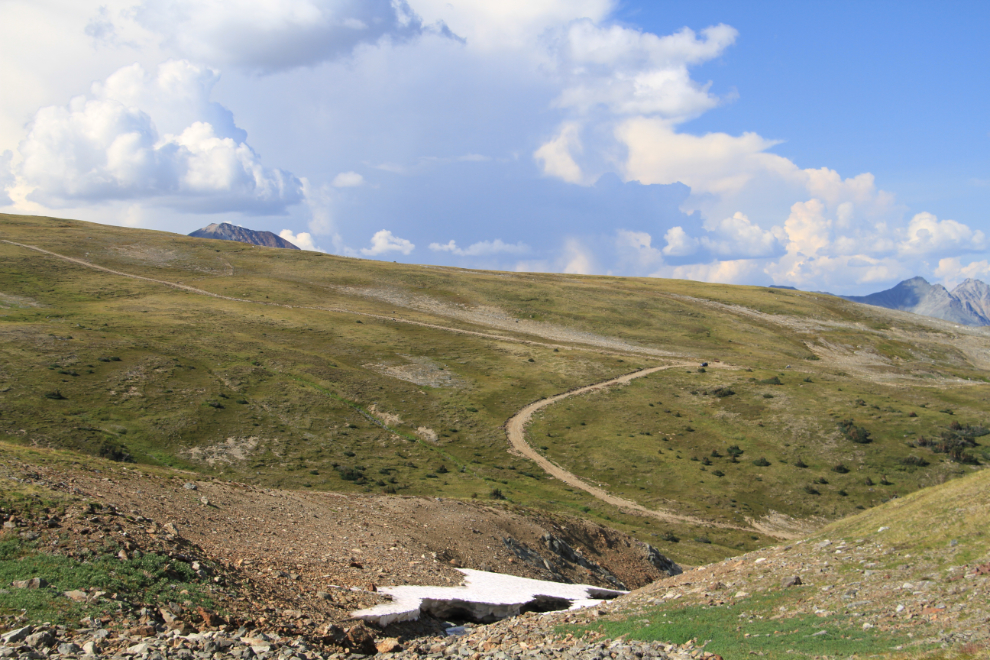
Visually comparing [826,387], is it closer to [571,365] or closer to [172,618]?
[571,365]

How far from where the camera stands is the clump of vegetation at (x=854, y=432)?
2854 inches

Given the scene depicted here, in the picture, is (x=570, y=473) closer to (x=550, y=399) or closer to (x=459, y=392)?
(x=550, y=399)

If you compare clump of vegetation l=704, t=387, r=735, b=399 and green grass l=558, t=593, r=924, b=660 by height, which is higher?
clump of vegetation l=704, t=387, r=735, b=399

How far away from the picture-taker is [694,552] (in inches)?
1882

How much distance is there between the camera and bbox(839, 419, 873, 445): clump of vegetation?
72.5 metres

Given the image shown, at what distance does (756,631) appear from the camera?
1714 centimetres

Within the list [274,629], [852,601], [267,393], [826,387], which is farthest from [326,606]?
[826,387]

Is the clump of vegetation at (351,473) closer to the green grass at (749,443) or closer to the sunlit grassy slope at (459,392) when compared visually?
the sunlit grassy slope at (459,392)

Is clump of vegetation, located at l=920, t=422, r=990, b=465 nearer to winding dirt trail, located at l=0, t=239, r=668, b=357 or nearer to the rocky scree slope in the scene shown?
Answer: winding dirt trail, located at l=0, t=239, r=668, b=357

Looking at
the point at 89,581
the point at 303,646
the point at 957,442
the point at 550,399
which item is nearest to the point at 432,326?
the point at 550,399

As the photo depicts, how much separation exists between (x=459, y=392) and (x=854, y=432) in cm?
5127

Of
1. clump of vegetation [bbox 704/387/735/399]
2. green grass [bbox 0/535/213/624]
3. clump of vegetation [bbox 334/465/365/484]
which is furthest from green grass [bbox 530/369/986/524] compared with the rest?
green grass [bbox 0/535/213/624]

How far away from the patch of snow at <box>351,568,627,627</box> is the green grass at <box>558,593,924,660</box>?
5215mm

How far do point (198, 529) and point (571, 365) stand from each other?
79774 mm
